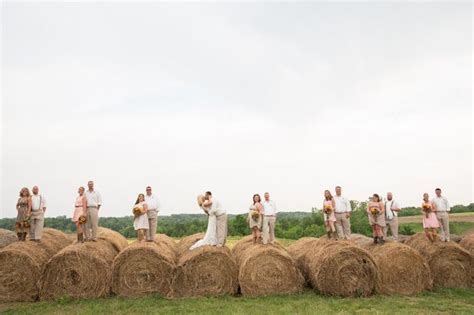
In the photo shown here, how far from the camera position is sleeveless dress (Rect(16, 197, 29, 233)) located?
14719 mm

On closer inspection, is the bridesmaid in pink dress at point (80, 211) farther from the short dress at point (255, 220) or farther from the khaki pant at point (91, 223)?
the short dress at point (255, 220)

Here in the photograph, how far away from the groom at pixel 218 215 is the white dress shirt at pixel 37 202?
19.5 feet

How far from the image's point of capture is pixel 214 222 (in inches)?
555

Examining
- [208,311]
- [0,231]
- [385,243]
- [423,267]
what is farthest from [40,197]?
[423,267]

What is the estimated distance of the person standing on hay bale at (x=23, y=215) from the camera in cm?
1472

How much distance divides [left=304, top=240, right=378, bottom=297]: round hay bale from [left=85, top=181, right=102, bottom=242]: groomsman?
759 cm

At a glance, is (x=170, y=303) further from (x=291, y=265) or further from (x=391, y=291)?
(x=391, y=291)

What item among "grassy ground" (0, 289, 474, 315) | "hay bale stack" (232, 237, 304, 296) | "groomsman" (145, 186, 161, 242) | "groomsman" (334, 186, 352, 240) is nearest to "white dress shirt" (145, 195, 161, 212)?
"groomsman" (145, 186, 161, 242)

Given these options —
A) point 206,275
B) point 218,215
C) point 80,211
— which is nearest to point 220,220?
point 218,215

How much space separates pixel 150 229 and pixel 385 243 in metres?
8.16

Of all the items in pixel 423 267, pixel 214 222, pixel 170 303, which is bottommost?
pixel 170 303

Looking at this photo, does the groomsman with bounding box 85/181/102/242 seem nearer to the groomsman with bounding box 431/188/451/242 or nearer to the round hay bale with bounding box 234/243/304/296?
the round hay bale with bounding box 234/243/304/296

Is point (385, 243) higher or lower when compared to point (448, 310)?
higher

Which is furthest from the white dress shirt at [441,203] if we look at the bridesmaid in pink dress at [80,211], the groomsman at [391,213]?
the bridesmaid in pink dress at [80,211]
